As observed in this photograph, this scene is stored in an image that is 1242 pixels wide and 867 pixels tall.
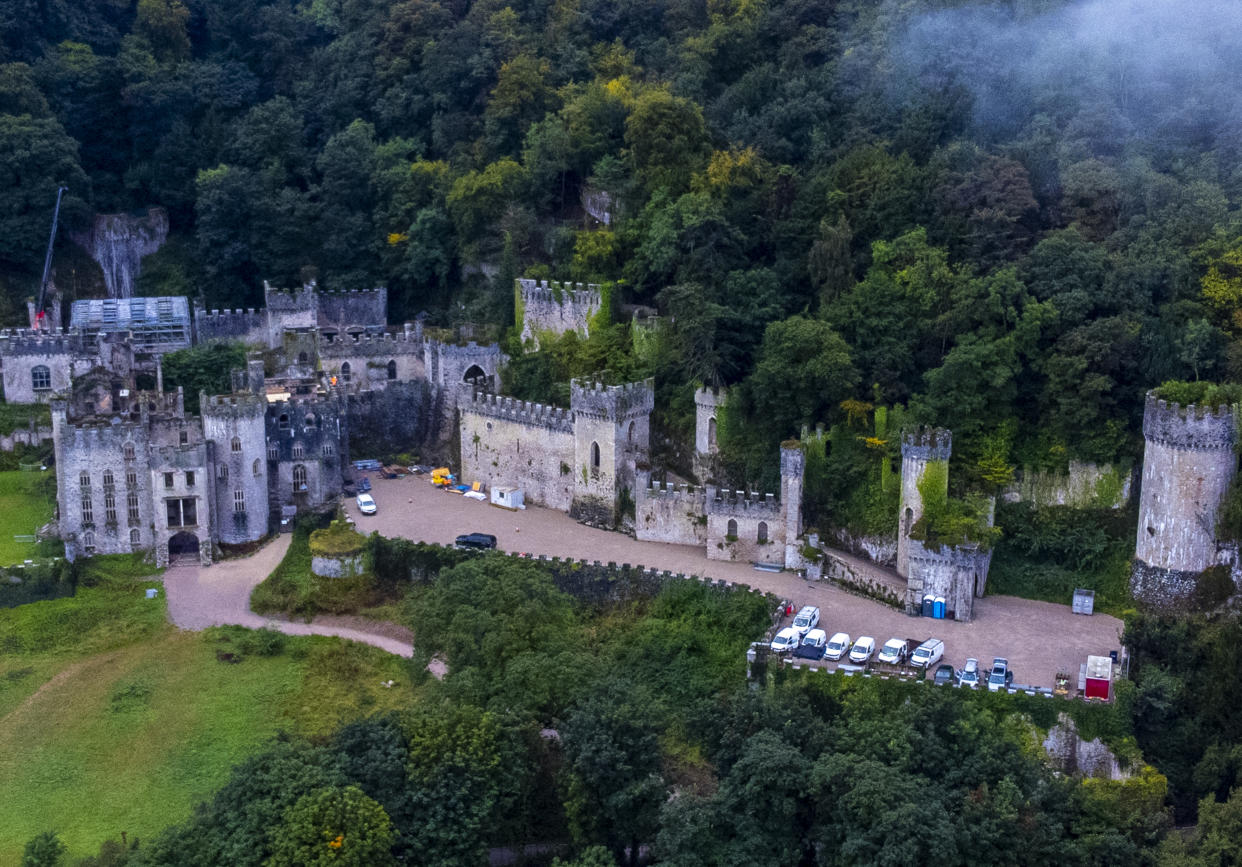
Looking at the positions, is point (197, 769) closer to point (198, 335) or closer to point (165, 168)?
point (198, 335)

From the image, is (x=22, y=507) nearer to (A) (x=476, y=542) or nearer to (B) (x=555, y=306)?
(A) (x=476, y=542)

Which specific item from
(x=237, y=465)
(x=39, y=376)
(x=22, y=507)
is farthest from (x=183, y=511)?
(x=39, y=376)

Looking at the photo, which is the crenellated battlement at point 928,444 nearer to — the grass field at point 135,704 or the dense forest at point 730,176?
the dense forest at point 730,176

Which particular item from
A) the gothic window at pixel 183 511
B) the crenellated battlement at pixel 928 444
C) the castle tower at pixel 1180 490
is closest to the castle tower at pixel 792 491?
the crenellated battlement at pixel 928 444

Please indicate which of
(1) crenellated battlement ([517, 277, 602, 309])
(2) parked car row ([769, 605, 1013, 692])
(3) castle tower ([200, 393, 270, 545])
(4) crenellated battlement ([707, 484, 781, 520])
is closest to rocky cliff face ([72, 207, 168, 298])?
(3) castle tower ([200, 393, 270, 545])

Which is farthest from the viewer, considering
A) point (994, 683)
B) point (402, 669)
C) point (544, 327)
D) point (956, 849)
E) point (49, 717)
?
point (544, 327)

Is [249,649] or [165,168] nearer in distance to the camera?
[249,649]

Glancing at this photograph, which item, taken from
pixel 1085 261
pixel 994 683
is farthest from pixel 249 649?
pixel 1085 261
